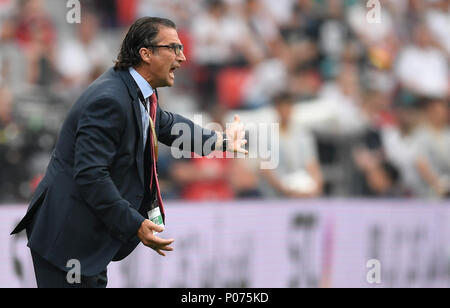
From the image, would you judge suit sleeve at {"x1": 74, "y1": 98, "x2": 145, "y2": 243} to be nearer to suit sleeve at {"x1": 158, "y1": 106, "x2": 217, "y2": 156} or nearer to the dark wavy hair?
the dark wavy hair

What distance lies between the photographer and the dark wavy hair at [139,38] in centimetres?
443

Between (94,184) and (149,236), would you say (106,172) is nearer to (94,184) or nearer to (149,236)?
(94,184)

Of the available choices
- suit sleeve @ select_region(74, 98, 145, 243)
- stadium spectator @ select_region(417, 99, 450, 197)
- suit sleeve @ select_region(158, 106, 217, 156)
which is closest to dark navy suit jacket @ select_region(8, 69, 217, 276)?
suit sleeve @ select_region(74, 98, 145, 243)

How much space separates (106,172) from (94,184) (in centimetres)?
9

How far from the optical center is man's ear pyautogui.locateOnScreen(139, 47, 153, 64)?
4.45 metres

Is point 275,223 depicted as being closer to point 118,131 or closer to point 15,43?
Answer: point 15,43

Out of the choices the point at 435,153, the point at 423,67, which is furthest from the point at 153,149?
the point at 423,67

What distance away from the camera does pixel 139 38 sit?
444 centimetres

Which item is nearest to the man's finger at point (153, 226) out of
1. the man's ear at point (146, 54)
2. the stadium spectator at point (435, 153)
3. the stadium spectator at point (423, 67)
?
the man's ear at point (146, 54)

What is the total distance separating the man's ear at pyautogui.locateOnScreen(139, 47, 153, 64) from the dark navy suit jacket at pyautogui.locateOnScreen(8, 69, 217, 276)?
127 millimetres

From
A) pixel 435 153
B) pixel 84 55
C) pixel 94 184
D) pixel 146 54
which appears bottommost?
pixel 435 153

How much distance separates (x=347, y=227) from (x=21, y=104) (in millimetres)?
3994

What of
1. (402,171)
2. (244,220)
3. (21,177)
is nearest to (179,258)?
(244,220)

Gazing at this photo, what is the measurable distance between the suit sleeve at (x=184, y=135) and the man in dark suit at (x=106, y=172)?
0.28m
